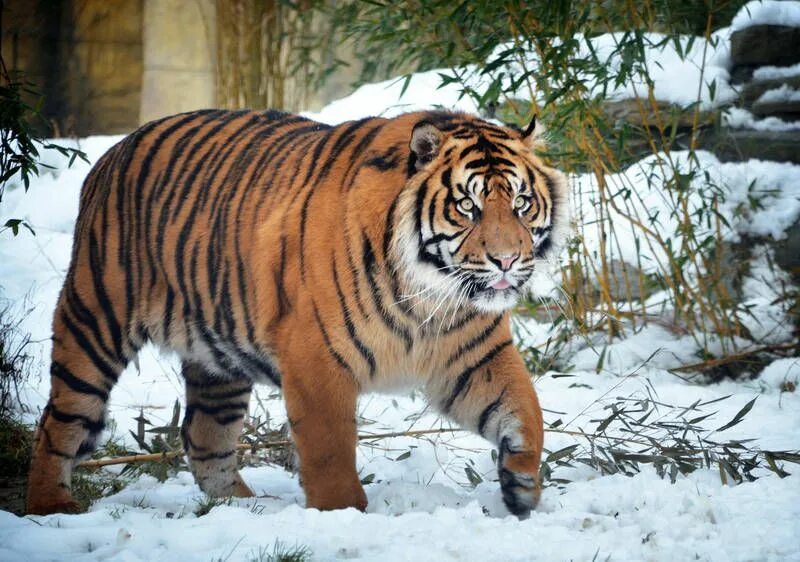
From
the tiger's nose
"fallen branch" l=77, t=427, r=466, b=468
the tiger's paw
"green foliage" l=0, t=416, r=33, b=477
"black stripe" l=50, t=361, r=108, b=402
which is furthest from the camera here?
"green foliage" l=0, t=416, r=33, b=477

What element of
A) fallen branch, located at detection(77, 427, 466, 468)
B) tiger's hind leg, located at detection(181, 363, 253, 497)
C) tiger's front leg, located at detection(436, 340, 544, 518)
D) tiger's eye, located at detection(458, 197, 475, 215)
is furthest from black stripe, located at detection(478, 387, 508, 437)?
tiger's hind leg, located at detection(181, 363, 253, 497)

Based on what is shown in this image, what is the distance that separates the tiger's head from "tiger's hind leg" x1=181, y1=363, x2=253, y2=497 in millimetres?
1157

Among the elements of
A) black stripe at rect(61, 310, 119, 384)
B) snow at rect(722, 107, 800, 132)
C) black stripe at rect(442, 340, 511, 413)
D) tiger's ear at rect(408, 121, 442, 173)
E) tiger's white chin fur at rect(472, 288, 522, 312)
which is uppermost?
snow at rect(722, 107, 800, 132)

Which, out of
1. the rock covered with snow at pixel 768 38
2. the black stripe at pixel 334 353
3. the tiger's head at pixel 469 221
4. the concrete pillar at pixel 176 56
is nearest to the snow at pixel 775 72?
the rock covered with snow at pixel 768 38

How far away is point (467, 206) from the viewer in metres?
2.63

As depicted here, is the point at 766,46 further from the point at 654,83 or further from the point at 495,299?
the point at 495,299

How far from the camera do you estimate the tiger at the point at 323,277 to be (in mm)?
2646

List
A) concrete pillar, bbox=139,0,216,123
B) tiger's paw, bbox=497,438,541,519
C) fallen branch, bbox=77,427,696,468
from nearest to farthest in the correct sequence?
tiger's paw, bbox=497,438,541,519, fallen branch, bbox=77,427,696,468, concrete pillar, bbox=139,0,216,123

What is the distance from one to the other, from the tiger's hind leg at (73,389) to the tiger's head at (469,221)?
1.16 meters

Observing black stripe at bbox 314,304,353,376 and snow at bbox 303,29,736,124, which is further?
snow at bbox 303,29,736,124

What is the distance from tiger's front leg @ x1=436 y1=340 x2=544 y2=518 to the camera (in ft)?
8.77

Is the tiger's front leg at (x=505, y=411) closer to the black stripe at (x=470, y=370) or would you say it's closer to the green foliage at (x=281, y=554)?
Result: the black stripe at (x=470, y=370)

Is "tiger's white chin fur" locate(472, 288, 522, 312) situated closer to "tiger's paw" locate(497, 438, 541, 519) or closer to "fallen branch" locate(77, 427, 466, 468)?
"tiger's paw" locate(497, 438, 541, 519)

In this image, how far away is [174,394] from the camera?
478 centimetres
